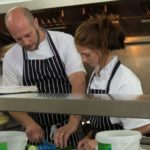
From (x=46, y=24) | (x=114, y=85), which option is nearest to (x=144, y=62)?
(x=46, y=24)

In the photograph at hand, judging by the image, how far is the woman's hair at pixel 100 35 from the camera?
4.28 ft

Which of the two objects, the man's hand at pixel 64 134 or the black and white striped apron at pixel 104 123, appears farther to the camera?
the black and white striped apron at pixel 104 123

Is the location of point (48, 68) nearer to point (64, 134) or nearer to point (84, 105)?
point (64, 134)

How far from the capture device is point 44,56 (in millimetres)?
1639

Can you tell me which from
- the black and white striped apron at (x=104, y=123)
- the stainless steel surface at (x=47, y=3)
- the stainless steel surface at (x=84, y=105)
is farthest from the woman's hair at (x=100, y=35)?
the stainless steel surface at (x=47, y=3)

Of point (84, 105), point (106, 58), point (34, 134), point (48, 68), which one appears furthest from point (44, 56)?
point (84, 105)

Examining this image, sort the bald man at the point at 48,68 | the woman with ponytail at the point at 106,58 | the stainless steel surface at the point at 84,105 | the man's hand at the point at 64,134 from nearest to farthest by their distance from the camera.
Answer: the stainless steel surface at the point at 84,105, the man's hand at the point at 64,134, the woman with ponytail at the point at 106,58, the bald man at the point at 48,68

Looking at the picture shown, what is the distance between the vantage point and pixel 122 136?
791 millimetres

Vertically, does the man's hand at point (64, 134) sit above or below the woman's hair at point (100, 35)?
below

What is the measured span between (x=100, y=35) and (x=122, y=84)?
0.21 meters

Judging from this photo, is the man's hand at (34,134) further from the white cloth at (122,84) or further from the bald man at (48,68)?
the white cloth at (122,84)

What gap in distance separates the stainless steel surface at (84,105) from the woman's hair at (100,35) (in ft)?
1.86

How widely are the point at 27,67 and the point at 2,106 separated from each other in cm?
84

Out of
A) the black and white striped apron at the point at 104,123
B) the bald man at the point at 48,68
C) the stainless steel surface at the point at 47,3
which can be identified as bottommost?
the black and white striped apron at the point at 104,123
